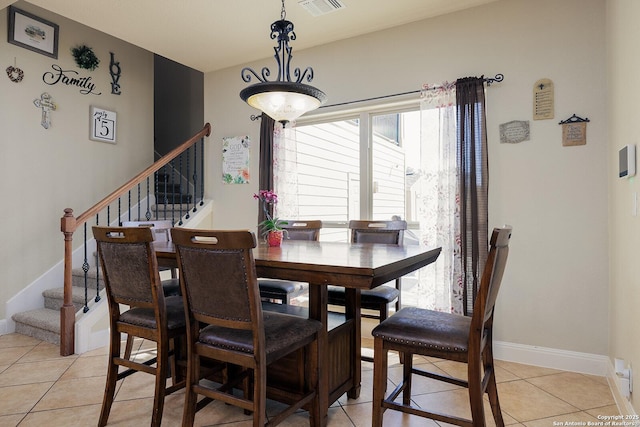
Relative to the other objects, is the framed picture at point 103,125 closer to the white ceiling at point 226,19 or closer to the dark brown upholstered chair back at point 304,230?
the white ceiling at point 226,19

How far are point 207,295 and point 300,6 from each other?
2.56m

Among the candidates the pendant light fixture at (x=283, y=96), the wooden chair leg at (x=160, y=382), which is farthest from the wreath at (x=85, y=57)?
the wooden chair leg at (x=160, y=382)

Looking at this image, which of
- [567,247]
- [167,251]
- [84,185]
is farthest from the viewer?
[84,185]

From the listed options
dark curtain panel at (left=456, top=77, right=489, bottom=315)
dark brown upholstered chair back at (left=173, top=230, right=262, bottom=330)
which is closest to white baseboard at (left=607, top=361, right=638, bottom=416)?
dark curtain panel at (left=456, top=77, right=489, bottom=315)

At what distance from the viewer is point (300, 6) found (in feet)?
10.3

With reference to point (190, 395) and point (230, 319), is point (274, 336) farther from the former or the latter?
point (190, 395)

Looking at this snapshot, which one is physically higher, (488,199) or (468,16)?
Answer: (468,16)

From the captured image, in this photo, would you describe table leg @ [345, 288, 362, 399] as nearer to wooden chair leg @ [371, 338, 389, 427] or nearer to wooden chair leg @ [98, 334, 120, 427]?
wooden chair leg @ [371, 338, 389, 427]

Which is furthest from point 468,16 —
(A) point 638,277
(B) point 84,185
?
(B) point 84,185

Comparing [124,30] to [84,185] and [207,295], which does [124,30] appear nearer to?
[84,185]

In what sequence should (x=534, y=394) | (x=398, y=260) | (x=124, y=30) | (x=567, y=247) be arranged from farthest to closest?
(x=124, y=30), (x=567, y=247), (x=534, y=394), (x=398, y=260)

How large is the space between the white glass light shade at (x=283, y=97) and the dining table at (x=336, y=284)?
2.83ft

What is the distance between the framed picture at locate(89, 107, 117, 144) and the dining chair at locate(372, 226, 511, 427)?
4001 millimetres

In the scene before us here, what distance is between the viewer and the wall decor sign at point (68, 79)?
3.88 m
